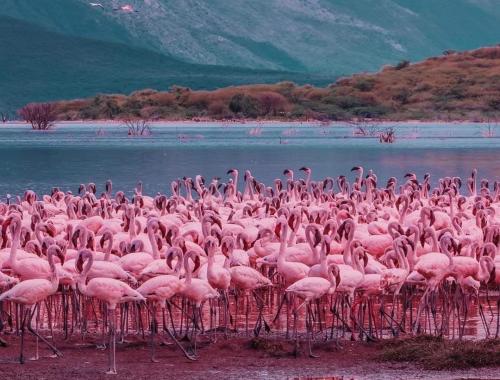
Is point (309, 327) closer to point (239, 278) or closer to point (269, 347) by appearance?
point (269, 347)

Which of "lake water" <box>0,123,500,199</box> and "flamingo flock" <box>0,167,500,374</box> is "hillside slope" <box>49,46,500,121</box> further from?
"flamingo flock" <box>0,167,500,374</box>

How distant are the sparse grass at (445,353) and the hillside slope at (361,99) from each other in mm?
79155

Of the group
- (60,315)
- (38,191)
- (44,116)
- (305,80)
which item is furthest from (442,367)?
(305,80)

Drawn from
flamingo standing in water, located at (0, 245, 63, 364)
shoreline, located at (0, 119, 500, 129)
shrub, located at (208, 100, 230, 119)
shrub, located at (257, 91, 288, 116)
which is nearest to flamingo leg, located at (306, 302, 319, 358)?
flamingo standing in water, located at (0, 245, 63, 364)

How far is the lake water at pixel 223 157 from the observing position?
41.2 meters

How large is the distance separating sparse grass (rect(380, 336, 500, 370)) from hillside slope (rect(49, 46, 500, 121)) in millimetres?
79155

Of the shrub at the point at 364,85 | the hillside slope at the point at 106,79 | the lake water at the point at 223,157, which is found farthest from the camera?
the hillside slope at the point at 106,79

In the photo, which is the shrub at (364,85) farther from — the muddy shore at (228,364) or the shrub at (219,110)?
the muddy shore at (228,364)

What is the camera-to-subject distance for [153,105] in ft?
353

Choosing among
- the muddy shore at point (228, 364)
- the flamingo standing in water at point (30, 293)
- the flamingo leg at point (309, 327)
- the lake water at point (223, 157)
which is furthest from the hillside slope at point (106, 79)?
the flamingo standing in water at point (30, 293)

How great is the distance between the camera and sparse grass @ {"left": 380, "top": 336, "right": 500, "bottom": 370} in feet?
42.5

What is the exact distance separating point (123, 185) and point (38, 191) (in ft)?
8.36

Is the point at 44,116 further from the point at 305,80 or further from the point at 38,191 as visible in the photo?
the point at 305,80

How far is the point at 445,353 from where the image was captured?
42.9 feet
